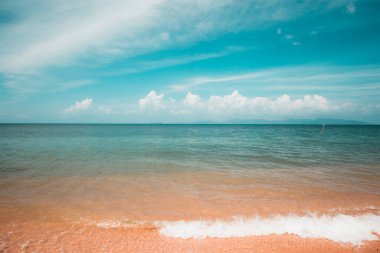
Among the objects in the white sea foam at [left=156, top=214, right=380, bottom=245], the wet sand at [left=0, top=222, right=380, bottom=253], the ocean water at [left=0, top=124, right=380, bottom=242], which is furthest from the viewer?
the ocean water at [left=0, top=124, right=380, bottom=242]

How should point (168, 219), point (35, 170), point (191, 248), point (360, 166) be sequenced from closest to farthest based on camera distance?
1. point (191, 248)
2. point (168, 219)
3. point (35, 170)
4. point (360, 166)

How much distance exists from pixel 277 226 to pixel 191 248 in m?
3.46

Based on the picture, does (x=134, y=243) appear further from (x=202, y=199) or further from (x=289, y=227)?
(x=289, y=227)

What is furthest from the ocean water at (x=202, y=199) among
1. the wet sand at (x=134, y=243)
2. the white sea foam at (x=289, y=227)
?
the wet sand at (x=134, y=243)

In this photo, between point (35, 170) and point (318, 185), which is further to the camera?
point (35, 170)

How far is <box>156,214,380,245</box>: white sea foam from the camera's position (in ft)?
23.0

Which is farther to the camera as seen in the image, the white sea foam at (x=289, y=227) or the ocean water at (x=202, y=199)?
the ocean water at (x=202, y=199)

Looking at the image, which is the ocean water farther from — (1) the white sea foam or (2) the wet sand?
(2) the wet sand

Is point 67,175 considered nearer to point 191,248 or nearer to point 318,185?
point 191,248

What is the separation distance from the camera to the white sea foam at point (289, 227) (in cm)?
702

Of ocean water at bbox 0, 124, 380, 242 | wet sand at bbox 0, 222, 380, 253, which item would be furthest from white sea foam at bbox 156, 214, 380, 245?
wet sand at bbox 0, 222, 380, 253

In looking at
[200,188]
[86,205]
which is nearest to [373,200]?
[200,188]

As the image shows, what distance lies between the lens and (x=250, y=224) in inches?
307

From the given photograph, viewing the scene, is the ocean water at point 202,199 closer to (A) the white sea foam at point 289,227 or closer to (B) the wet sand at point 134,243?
(A) the white sea foam at point 289,227
